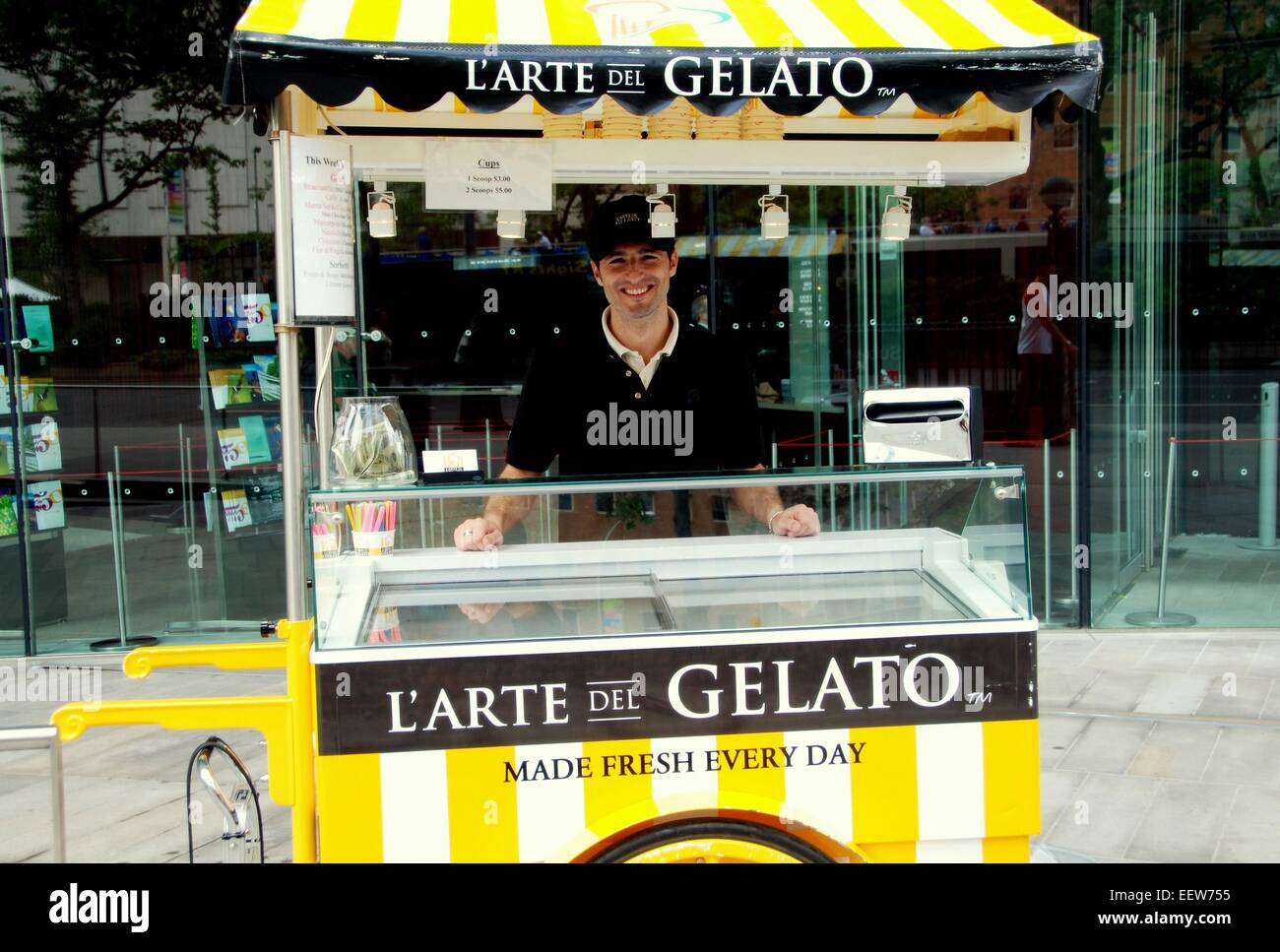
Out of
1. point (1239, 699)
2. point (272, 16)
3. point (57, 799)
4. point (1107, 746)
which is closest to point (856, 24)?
point (272, 16)

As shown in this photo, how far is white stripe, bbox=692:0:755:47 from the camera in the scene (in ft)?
10.0

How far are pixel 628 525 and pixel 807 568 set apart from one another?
0.47 meters

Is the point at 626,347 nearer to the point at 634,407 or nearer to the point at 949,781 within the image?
the point at 634,407

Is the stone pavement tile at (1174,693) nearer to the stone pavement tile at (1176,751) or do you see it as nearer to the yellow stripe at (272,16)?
the stone pavement tile at (1176,751)

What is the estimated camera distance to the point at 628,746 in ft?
8.73

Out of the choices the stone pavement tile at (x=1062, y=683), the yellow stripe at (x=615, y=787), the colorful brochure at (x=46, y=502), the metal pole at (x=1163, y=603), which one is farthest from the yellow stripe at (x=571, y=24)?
the metal pole at (x=1163, y=603)

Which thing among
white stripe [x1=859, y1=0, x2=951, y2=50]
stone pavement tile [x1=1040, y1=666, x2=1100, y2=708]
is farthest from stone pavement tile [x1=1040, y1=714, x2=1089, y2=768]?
white stripe [x1=859, y1=0, x2=951, y2=50]

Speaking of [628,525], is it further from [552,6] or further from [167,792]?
[167,792]

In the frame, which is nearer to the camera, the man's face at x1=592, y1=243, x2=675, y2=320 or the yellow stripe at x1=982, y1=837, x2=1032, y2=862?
the yellow stripe at x1=982, y1=837, x2=1032, y2=862

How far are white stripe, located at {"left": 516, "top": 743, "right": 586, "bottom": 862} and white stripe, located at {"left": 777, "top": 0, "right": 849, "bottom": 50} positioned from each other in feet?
5.78

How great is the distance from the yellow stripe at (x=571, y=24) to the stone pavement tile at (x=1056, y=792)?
10.6 ft

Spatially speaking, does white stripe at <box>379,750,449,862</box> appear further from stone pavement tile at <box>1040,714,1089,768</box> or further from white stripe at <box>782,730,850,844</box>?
stone pavement tile at <box>1040,714,1089,768</box>

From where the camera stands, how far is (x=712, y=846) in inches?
104
